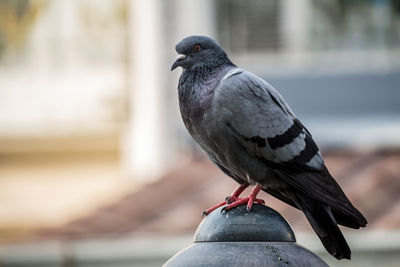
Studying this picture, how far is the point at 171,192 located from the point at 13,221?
15.1ft

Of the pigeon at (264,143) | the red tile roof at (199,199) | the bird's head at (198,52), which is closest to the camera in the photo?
the pigeon at (264,143)

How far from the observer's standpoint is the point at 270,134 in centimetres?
414

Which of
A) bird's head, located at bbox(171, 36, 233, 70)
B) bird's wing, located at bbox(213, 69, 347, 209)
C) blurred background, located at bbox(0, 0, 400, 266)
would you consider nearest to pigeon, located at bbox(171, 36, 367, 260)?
bird's wing, located at bbox(213, 69, 347, 209)

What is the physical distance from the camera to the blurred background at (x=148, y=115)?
10102 mm

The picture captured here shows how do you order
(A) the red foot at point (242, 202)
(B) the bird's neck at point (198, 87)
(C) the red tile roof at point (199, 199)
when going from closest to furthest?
(A) the red foot at point (242, 202)
(B) the bird's neck at point (198, 87)
(C) the red tile roof at point (199, 199)

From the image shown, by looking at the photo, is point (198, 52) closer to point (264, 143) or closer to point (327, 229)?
point (264, 143)

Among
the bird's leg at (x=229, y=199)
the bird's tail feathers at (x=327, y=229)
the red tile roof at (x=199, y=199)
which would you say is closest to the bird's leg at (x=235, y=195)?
the bird's leg at (x=229, y=199)

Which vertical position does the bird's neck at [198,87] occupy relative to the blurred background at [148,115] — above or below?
above

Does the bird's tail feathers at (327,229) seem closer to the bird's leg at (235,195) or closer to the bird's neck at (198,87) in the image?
the bird's leg at (235,195)

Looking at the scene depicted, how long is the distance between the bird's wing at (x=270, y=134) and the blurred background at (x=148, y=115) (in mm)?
4518

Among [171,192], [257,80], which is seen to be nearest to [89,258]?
[171,192]

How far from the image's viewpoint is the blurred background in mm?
10102

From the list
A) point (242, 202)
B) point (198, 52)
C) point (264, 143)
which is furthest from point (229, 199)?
point (198, 52)

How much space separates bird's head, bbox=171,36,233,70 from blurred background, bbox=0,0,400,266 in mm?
4477
